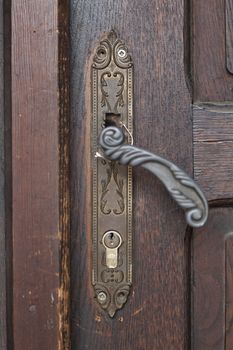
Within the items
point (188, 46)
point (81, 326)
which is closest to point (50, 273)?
point (81, 326)

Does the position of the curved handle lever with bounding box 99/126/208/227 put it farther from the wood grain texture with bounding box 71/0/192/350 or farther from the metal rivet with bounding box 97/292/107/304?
the metal rivet with bounding box 97/292/107/304

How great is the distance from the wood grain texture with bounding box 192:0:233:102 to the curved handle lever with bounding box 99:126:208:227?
0.10 meters

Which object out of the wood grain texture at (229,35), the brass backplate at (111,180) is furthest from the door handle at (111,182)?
the wood grain texture at (229,35)

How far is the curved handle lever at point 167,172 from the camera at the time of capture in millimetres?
631

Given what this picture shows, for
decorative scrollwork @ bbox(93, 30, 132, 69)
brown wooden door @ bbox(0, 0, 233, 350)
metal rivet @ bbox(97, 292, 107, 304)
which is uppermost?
decorative scrollwork @ bbox(93, 30, 132, 69)

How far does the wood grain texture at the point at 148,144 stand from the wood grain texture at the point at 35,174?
4 cm

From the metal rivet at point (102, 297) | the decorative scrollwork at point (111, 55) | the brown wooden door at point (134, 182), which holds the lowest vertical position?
the metal rivet at point (102, 297)

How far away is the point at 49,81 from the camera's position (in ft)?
2.09

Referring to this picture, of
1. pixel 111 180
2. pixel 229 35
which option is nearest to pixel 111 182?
pixel 111 180

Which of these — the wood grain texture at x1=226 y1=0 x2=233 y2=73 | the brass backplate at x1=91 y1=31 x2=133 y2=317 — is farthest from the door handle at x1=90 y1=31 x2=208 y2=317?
the wood grain texture at x1=226 y1=0 x2=233 y2=73

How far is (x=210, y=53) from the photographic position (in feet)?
2.23

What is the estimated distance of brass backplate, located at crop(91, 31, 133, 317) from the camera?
2.19 feet

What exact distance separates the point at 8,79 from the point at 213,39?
249 millimetres

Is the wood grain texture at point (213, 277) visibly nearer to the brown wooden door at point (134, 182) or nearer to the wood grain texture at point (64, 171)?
the brown wooden door at point (134, 182)
